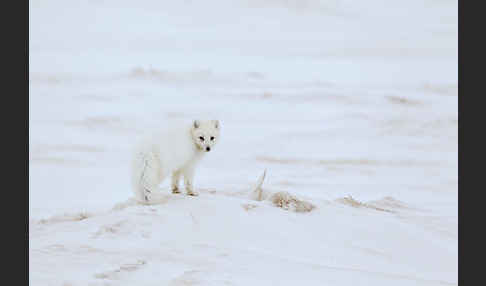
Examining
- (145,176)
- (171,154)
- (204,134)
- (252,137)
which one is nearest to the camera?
(145,176)

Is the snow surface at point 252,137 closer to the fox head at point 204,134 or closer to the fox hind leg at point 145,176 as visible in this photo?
the fox hind leg at point 145,176

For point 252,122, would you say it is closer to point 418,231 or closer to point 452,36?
point 418,231

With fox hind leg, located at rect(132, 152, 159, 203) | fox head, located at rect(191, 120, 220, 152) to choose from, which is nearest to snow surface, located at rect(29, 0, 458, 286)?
fox hind leg, located at rect(132, 152, 159, 203)

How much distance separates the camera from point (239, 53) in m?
16.3

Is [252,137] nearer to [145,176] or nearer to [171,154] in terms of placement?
[171,154]

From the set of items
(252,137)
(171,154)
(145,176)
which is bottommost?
(145,176)

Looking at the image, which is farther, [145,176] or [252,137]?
[252,137]

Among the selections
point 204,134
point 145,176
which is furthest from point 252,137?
point 145,176

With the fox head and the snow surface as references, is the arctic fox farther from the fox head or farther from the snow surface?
the snow surface

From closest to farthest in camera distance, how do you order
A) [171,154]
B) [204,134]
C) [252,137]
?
[171,154] → [204,134] → [252,137]

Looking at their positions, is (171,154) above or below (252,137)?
below

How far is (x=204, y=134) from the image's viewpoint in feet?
15.2

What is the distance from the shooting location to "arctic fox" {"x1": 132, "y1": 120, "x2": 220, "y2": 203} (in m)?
4.34

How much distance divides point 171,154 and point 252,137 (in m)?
5.49
